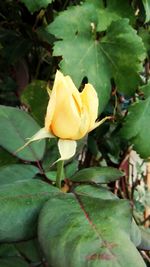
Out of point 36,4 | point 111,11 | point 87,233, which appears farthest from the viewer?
point 111,11

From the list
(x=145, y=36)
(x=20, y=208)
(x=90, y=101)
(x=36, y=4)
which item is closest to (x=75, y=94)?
(x=90, y=101)

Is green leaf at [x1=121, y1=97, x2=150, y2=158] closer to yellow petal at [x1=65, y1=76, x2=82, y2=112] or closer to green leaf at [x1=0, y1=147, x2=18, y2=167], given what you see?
green leaf at [x1=0, y1=147, x2=18, y2=167]

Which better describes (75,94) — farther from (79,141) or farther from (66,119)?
(79,141)

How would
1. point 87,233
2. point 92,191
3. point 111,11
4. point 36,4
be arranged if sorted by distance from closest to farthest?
point 87,233 < point 92,191 < point 36,4 < point 111,11

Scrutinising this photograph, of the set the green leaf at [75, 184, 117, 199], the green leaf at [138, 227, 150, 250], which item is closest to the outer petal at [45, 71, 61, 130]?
the green leaf at [75, 184, 117, 199]

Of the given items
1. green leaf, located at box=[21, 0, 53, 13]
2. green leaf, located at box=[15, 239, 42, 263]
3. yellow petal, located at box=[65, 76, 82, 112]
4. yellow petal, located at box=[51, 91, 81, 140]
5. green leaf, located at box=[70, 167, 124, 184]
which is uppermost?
green leaf, located at box=[21, 0, 53, 13]
